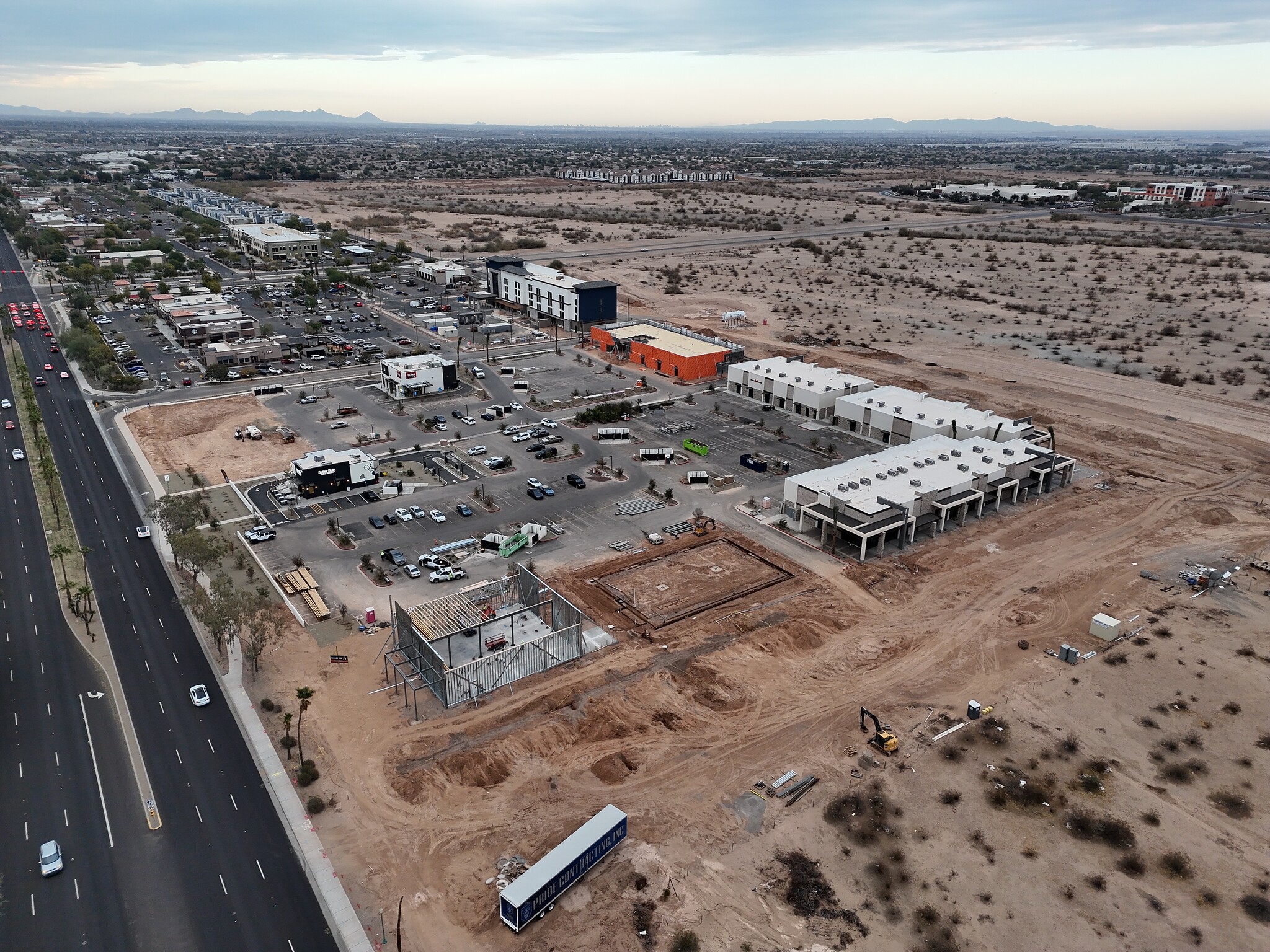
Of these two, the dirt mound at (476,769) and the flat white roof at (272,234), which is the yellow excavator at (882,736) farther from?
the flat white roof at (272,234)

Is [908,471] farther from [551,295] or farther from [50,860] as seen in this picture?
[551,295]

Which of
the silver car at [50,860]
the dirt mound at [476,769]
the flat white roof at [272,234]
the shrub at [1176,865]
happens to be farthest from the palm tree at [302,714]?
the flat white roof at [272,234]

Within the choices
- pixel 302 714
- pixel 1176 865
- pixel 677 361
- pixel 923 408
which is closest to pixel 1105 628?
pixel 1176 865

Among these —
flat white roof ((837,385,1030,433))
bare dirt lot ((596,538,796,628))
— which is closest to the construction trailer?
bare dirt lot ((596,538,796,628))

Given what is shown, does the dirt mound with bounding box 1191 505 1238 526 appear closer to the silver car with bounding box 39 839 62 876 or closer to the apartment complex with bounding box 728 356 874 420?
the apartment complex with bounding box 728 356 874 420

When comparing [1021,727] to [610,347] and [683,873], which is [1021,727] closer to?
[683,873]

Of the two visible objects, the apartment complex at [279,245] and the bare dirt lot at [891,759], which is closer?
the bare dirt lot at [891,759]
